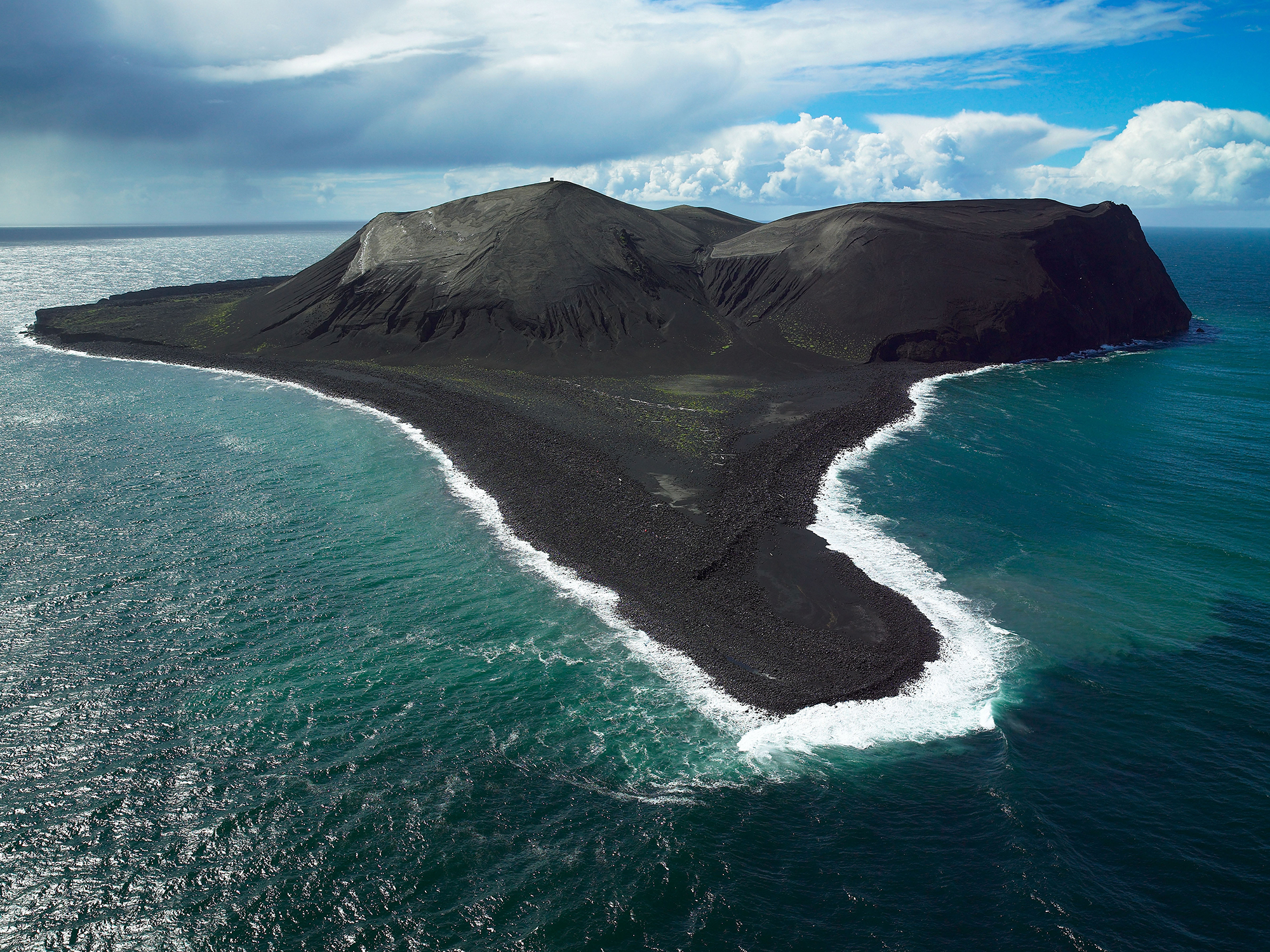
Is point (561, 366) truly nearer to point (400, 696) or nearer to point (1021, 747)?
point (400, 696)

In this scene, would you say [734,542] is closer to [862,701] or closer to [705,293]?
[862,701]

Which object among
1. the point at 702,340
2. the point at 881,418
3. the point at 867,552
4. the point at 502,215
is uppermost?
the point at 502,215

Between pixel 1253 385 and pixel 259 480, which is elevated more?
pixel 1253 385

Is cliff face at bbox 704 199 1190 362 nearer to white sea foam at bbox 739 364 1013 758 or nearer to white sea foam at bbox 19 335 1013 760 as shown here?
white sea foam at bbox 19 335 1013 760

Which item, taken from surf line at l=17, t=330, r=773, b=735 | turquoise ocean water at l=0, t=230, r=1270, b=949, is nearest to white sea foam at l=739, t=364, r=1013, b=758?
turquoise ocean water at l=0, t=230, r=1270, b=949

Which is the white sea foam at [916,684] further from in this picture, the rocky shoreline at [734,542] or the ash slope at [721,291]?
the ash slope at [721,291]

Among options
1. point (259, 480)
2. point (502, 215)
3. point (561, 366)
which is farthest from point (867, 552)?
point (502, 215)

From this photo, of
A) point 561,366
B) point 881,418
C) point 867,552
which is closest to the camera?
point 867,552

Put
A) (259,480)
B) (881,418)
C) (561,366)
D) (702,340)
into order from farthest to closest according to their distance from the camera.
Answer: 1. (702,340)
2. (561,366)
3. (881,418)
4. (259,480)
